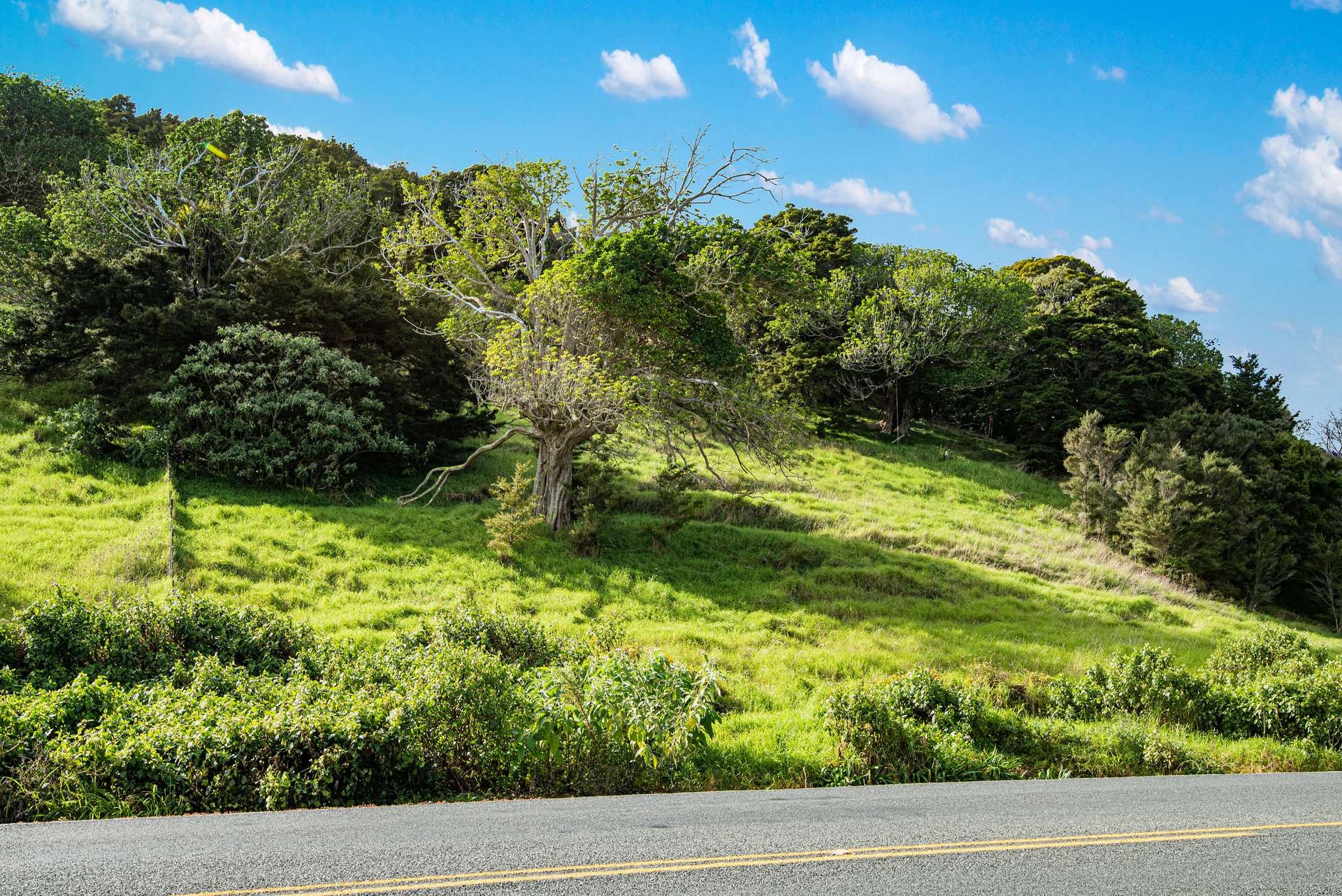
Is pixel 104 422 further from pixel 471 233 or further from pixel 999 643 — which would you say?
pixel 999 643

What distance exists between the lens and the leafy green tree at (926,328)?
44.4 m

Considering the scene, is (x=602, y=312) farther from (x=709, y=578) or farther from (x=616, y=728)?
(x=616, y=728)

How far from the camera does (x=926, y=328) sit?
4450cm

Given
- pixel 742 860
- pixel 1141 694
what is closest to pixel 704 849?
pixel 742 860

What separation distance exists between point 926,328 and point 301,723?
41859 mm

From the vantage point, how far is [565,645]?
12.8 metres

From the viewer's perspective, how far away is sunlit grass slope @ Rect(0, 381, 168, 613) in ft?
51.1

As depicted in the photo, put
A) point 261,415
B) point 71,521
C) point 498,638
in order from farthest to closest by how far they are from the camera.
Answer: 1. point 261,415
2. point 71,521
3. point 498,638

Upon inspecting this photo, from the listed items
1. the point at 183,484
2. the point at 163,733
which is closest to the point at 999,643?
the point at 163,733

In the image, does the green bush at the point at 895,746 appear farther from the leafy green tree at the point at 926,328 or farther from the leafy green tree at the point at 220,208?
the leafy green tree at the point at 926,328

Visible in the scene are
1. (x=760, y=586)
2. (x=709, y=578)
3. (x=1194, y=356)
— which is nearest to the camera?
(x=760, y=586)

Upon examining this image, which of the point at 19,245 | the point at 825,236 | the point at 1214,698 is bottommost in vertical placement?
the point at 1214,698

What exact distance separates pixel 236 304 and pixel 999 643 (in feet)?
83.9

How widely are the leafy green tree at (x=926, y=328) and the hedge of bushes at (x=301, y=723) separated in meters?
37.2
